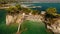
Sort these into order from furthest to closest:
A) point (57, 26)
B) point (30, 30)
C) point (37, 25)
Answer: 1. point (37, 25)
2. point (30, 30)
3. point (57, 26)

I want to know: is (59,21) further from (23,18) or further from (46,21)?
(23,18)

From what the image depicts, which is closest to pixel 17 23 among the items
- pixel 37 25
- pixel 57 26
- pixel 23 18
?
pixel 23 18

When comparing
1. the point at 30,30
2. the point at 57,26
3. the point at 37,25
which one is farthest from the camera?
the point at 37,25

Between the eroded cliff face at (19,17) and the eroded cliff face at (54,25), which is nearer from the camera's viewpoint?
the eroded cliff face at (54,25)

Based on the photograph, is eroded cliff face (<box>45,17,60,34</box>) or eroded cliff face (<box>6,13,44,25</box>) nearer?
eroded cliff face (<box>45,17,60,34</box>)

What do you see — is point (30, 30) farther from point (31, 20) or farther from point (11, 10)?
point (11, 10)

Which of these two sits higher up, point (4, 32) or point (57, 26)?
point (57, 26)

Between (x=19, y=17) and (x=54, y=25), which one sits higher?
(x=19, y=17)

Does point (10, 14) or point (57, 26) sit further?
point (10, 14)

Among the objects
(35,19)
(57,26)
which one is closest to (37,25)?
(35,19)

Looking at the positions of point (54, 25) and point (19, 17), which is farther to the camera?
point (19, 17)
